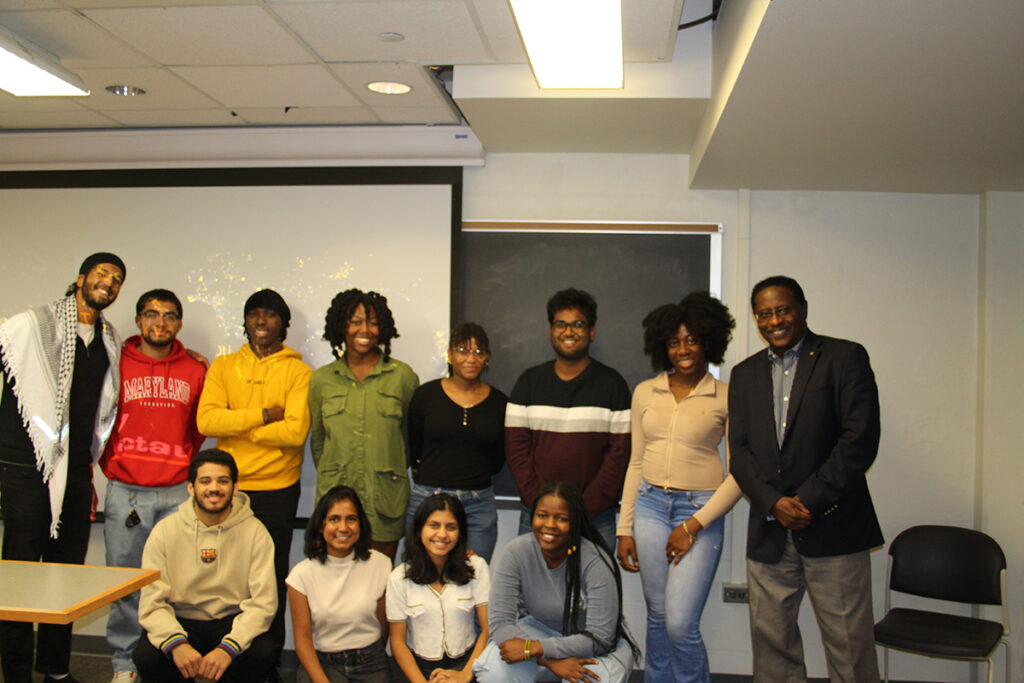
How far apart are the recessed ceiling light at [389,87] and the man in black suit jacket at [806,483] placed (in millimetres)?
1818

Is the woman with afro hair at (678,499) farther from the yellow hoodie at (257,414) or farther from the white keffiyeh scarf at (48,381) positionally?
the white keffiyeh scarf at (48,381)

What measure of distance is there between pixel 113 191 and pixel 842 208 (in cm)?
388

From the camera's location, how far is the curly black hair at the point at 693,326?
10.7ft

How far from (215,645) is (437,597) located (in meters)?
0.86

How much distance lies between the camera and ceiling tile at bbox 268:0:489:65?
2.72 metres

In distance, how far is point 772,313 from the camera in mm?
2893

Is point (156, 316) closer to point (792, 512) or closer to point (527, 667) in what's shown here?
point (527, 667)

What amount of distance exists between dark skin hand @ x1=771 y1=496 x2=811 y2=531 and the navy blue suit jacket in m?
0.02

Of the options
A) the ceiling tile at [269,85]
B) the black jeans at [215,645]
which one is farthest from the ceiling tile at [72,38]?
the black jeans at [215,645]

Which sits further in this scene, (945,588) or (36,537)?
(945,588)

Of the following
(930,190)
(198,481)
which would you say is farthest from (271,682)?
(930,190)

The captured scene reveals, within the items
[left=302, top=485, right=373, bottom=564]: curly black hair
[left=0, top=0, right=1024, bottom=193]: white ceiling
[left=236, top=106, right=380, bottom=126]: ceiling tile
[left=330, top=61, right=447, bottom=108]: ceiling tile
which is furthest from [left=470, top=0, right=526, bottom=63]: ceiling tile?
[left=302, top=485, right=373, bottom=564]: curly black hair

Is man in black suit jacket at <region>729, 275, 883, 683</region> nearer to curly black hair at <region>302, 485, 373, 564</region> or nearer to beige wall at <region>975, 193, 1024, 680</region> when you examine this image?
beige wall at <region>975, 193, 1024, 680</region>

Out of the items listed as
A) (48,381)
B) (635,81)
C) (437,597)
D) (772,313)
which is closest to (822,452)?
(772,313)
